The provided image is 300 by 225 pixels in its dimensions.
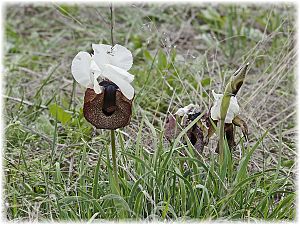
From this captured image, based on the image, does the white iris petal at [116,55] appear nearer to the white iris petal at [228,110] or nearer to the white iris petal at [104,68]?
the white iris petal at [104,68]

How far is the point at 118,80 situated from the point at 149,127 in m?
0.55

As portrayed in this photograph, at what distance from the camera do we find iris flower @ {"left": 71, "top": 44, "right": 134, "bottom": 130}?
2.03 metres

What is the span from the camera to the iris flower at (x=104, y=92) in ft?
6.66

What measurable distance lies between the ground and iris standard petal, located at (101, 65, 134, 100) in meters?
0.23

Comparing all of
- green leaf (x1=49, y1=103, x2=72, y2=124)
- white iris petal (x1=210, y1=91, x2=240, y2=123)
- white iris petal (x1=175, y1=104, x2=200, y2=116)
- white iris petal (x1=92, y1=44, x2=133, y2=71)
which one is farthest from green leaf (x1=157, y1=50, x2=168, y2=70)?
white iris petal (x1=92, y1=44, x2=133, y2=71)

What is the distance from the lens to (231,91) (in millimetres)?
2109

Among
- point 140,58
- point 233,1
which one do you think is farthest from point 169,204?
point 233,1

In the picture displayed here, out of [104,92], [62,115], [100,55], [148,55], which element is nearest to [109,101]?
[104,92]

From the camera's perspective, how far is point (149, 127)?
2.55 metres

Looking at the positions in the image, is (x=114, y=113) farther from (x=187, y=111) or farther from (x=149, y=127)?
(x=149, y=127)

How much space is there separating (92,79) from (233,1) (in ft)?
7.50

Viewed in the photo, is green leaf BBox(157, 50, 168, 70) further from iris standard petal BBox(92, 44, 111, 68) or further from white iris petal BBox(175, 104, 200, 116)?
iris standard petal BBox(92, 44, 111, 68)

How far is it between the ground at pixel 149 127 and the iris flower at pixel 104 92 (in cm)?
16

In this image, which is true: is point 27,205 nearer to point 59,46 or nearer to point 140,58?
point 140,58
